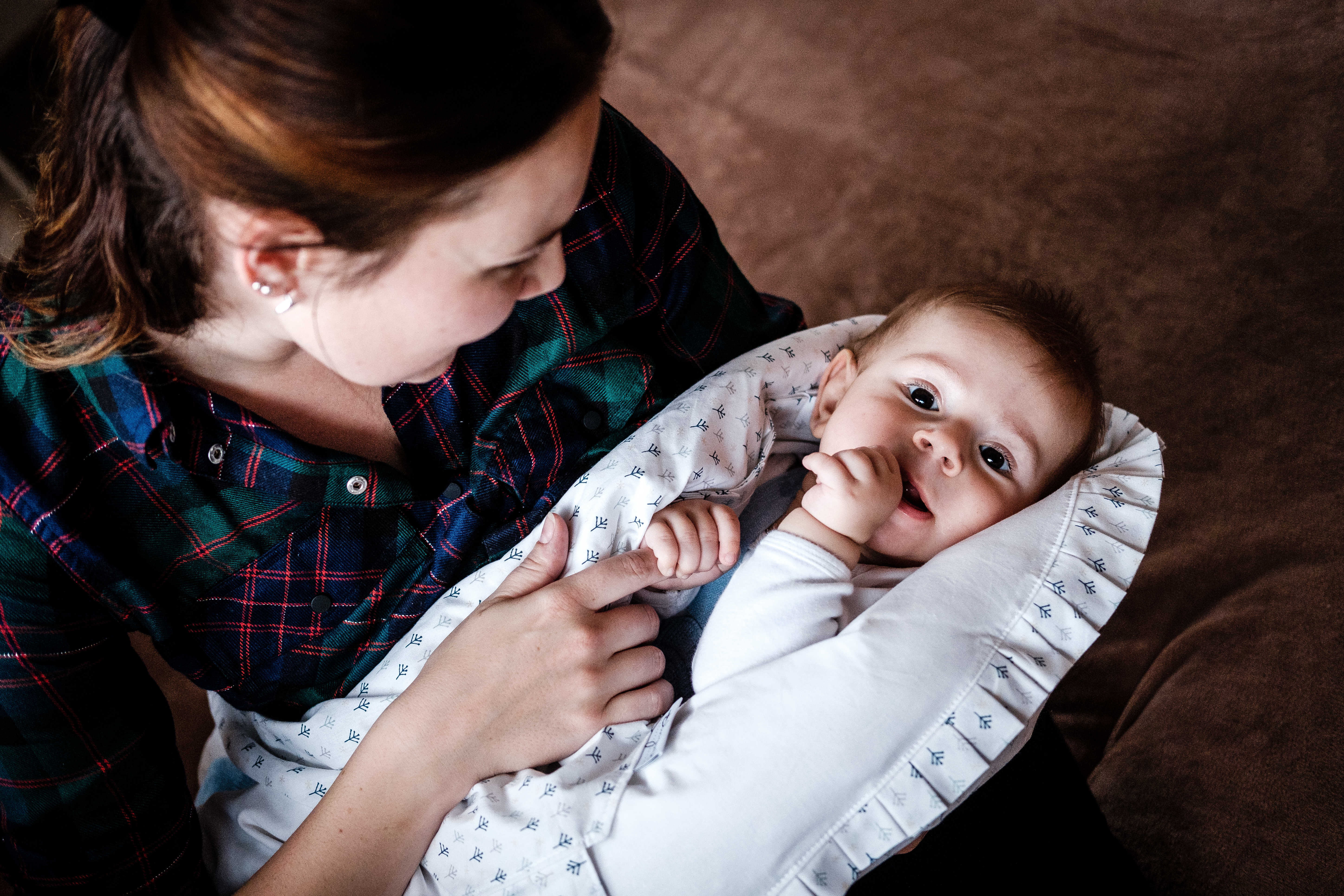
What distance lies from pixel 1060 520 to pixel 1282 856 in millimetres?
443

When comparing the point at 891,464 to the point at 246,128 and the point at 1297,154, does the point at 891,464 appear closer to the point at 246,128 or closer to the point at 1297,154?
the point at 246,128

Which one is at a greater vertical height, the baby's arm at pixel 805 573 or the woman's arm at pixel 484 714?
the baby's arm at pixel 805 573

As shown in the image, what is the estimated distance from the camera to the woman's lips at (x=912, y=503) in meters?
1.04

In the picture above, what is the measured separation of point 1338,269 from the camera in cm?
124

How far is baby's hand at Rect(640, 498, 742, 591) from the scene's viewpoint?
0.94 meters

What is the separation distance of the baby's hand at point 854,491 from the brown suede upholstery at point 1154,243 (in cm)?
47

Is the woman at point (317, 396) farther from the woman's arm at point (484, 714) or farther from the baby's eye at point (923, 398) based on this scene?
the baby's eye at point (923, 398)

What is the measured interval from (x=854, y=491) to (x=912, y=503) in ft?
0.50

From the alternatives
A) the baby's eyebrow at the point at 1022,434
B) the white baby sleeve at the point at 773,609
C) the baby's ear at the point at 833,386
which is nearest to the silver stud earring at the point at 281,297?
the white baby sleeve at the point at 773,609

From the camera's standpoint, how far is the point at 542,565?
0.95 metres

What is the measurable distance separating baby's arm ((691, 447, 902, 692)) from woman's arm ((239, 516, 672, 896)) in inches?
3.5

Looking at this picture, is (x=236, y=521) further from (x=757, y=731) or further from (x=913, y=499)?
(x=913, y=499)

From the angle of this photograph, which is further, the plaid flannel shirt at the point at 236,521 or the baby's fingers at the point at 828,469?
the baby's fingers at the point at 828,469

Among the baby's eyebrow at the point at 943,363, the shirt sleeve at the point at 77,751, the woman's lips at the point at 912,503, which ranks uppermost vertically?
the baby's eyebrow at the point at 943,363
